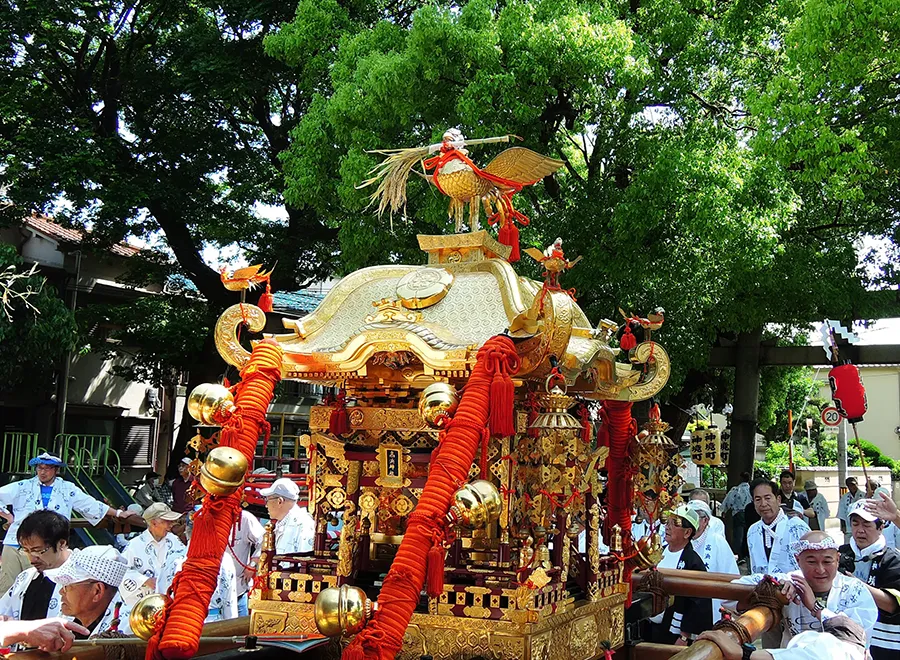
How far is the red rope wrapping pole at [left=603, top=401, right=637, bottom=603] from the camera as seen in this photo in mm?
5668

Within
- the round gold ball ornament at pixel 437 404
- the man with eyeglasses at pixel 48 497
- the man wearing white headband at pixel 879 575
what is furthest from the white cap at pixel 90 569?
the man with eyeglasses at pixel 48 497

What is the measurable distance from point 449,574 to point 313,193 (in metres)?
8.68

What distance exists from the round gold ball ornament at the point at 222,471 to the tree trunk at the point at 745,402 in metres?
14.4

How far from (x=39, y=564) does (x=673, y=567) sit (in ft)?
15.6

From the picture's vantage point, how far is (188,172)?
17.0 meters

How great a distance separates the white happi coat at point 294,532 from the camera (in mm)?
7102

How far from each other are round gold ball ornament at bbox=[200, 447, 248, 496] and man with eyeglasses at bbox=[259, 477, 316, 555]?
3.32 meters

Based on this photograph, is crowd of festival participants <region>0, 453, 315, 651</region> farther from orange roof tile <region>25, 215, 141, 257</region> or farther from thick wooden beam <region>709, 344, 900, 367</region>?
thick wooden beam <region>709, 344, 900, 367</region>

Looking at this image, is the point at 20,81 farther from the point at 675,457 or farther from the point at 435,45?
the point at 675,457

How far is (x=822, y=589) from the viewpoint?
4.52 m

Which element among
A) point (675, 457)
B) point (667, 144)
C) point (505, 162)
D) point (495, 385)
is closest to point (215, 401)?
point (495, 385)

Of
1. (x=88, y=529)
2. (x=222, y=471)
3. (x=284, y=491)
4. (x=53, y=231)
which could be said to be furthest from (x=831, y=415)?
(x=53, y=231)

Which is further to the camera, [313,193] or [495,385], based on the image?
[313,193]

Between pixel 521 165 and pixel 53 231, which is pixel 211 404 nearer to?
pixel 521 165
